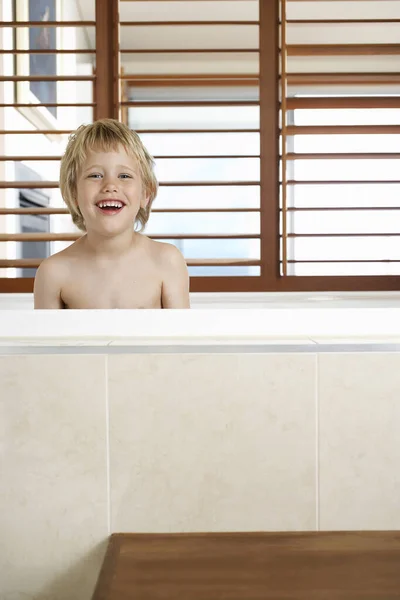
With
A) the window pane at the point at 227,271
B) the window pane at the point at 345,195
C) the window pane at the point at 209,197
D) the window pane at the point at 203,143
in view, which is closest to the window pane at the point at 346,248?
the window pane at the point at 345,195

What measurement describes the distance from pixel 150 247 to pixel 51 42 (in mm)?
2133

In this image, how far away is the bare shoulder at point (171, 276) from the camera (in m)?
1.47

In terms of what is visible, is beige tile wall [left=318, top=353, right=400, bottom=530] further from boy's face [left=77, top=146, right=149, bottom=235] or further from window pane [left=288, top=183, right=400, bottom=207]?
window pane [left=288, top=183, right=400, bottom=207]

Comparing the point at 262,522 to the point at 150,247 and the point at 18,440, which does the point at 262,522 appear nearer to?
the point at 18,440

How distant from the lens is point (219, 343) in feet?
2.85

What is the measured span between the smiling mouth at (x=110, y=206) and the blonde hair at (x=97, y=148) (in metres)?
0.09

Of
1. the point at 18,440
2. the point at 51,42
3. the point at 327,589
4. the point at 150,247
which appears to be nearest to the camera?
the point at 327,589

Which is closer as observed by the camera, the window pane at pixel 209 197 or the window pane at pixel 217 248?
the window pane at pixel 217 248

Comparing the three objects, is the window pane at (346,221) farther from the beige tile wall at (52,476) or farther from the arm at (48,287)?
the beige tile wall at (52,476)

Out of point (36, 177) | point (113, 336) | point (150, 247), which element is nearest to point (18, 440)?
point (113, 336)

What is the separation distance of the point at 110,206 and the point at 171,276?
0.74 feet

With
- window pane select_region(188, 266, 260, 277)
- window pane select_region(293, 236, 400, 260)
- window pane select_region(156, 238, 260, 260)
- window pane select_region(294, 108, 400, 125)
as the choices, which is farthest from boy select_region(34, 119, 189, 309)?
window pane select_region(294, 108, 400, 125)

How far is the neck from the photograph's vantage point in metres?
1.46

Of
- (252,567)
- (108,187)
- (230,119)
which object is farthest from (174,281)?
(230,119)
